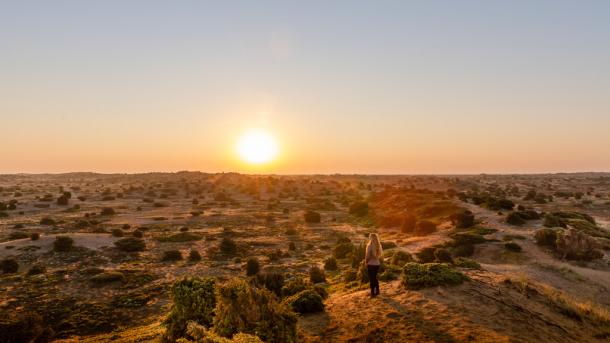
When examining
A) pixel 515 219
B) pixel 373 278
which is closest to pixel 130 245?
pixel 373 278

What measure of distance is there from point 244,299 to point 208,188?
285 ft

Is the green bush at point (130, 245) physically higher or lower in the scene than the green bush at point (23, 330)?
higher

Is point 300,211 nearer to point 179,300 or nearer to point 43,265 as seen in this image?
point 43,265

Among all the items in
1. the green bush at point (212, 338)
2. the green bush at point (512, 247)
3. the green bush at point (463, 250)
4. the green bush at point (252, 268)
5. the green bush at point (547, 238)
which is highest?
the green bush at point (212, 338)

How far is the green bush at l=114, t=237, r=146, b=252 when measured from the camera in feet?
110

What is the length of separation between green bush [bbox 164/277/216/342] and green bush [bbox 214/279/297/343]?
145 centimetres

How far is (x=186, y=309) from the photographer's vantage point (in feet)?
42.9

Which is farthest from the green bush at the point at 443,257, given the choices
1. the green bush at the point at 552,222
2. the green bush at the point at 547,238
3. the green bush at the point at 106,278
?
the green bush at the point at 106,278

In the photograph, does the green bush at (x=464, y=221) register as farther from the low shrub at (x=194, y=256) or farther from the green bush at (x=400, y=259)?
the low shrub at (x=194, y=256)

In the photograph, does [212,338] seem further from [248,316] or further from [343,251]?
[343,251]

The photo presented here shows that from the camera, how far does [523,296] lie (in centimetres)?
1655

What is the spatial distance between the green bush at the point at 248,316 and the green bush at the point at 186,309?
1448 mm

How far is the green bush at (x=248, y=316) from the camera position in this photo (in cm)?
1146

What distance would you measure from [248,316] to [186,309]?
2.70m
